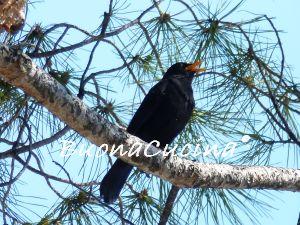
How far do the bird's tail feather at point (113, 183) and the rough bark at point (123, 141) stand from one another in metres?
0.39

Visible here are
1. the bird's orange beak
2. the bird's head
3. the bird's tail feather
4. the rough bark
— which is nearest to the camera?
the rough bark

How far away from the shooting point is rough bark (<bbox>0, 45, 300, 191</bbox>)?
1604 millimetres

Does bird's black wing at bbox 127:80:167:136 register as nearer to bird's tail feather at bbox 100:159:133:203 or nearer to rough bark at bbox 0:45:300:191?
bird's tail feather at bbox 100:159:133:203

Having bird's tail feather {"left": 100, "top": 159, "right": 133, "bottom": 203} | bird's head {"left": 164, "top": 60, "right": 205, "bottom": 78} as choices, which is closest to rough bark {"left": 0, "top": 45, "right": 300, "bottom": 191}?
bird's tail feather {"left": 100, "top": 159, "right": 133, "bottom": 203}

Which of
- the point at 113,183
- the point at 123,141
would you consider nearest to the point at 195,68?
the point at 113,183

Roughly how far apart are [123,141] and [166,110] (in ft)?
2.79

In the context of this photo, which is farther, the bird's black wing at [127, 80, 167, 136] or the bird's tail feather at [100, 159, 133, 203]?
the bird's black wing at [127, 80, 167, 136]

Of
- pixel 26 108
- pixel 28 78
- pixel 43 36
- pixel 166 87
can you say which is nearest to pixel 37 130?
pixel 26 108

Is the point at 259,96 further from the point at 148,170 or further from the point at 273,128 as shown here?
the point at 148,170

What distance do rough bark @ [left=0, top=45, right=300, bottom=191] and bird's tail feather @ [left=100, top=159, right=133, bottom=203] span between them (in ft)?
1.30

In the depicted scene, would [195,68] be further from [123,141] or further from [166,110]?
[123,141]

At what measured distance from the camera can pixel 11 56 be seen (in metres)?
1.58

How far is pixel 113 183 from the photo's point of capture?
2.36 meters

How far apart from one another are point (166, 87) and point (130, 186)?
455 mm
